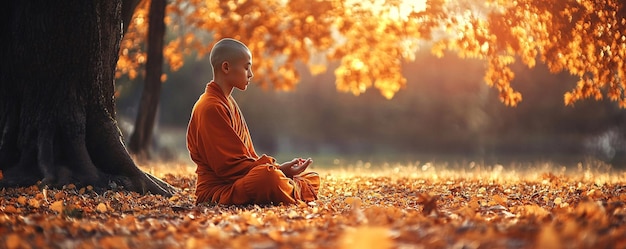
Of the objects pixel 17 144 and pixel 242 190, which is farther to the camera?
pixel 17 144

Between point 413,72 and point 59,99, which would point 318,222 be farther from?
point 413,72

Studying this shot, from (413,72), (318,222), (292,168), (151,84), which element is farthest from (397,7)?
(413,72)

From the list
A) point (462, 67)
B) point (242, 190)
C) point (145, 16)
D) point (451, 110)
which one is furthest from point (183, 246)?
→ point (451, 110)

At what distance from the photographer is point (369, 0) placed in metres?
10.6

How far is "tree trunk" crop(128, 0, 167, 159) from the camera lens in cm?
1190

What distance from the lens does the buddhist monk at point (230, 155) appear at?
5.62 m

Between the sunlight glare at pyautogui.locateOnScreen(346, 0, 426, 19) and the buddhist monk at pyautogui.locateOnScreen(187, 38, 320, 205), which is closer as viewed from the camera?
the buddhist monk at pyautogui.locateOnScreen(187, 38, 320, 205)

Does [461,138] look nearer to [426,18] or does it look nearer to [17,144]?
[426,18]

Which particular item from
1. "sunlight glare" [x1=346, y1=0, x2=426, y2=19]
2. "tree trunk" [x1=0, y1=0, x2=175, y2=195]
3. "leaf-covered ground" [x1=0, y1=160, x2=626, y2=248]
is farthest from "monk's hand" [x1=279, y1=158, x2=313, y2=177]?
"sunlight glare" [x1=346, y1=0, x2=426, y2=19]

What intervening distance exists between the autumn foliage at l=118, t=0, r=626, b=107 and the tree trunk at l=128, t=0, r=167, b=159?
1.18 ft

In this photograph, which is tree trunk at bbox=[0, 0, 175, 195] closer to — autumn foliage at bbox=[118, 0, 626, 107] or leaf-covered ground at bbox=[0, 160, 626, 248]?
leaf-covered ground at bbox=[0, 160, 626, 248]

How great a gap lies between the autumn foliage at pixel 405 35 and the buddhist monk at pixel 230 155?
11.8ft

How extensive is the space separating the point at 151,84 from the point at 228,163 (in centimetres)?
682

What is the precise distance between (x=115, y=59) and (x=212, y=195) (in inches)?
84.8
